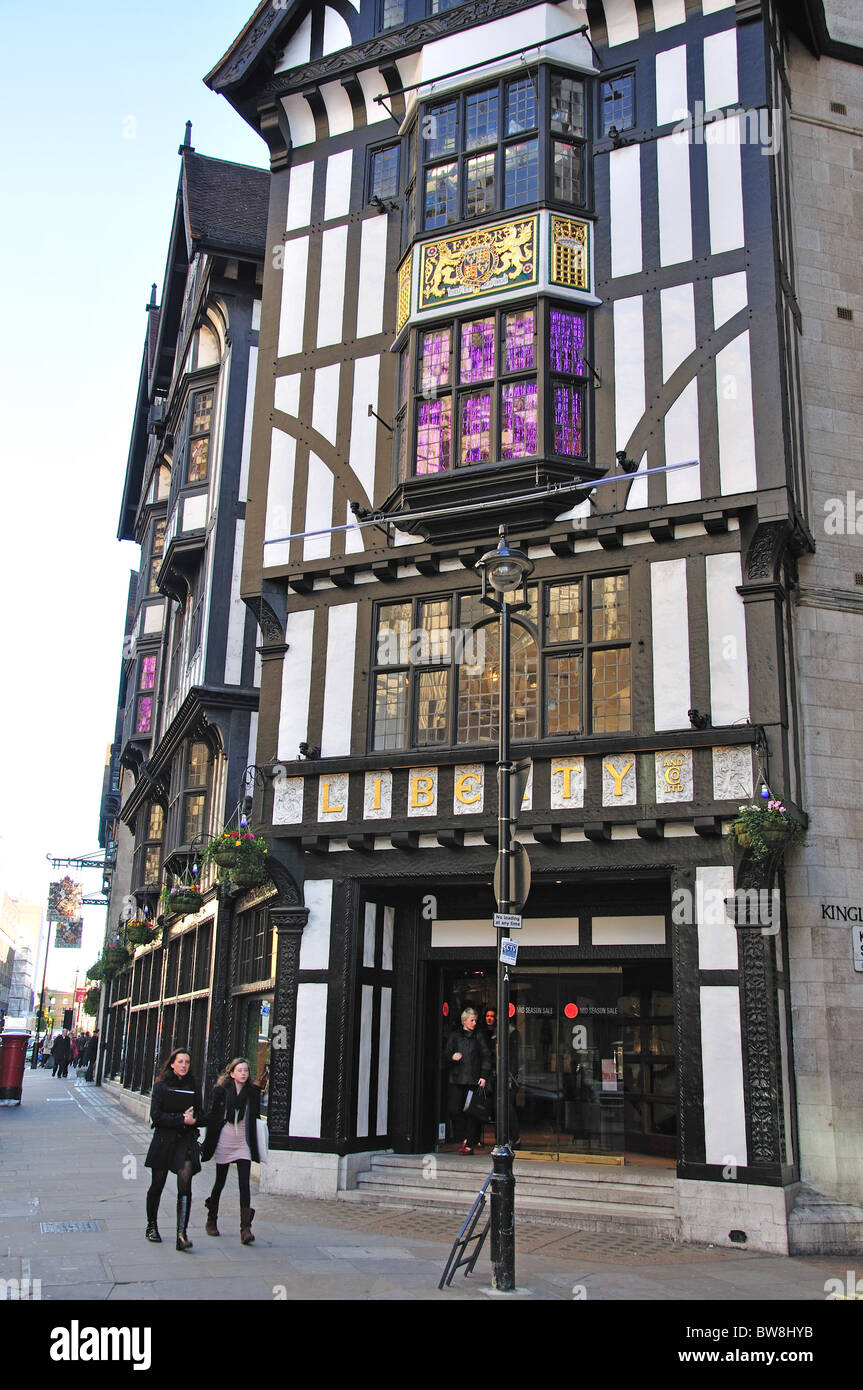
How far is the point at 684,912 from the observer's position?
13812mm

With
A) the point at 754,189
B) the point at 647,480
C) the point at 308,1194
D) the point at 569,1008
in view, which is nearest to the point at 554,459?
the point at 647,480

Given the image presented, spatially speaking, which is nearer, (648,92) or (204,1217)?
(204,1217)

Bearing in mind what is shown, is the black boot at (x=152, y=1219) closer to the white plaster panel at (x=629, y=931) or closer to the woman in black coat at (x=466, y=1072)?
the woman in black coat at (x=466, y=1072)

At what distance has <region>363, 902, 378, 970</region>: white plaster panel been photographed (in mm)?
16375

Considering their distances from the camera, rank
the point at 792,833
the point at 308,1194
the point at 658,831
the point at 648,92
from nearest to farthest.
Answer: the point at 792,833 < the point at 658,831 < the point at 308,1194 < the point at 648,92

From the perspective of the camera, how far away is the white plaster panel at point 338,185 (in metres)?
18.7

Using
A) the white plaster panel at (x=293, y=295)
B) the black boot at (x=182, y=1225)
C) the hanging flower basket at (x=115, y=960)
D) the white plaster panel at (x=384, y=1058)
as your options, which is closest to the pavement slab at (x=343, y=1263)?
the black boot at (x=182, y=1225)

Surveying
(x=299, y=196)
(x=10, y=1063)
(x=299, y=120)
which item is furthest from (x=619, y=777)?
(x=10, y=1063)

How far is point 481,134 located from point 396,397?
4029 mm

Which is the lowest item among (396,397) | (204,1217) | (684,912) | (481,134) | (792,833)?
(204,1217)

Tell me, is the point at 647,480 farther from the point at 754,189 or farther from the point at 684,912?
the point at 684,912

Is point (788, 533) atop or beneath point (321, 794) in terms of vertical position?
atop

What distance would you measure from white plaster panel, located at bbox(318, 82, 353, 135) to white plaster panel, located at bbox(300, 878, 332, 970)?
12.3m

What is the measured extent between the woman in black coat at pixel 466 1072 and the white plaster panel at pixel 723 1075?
429 cm
